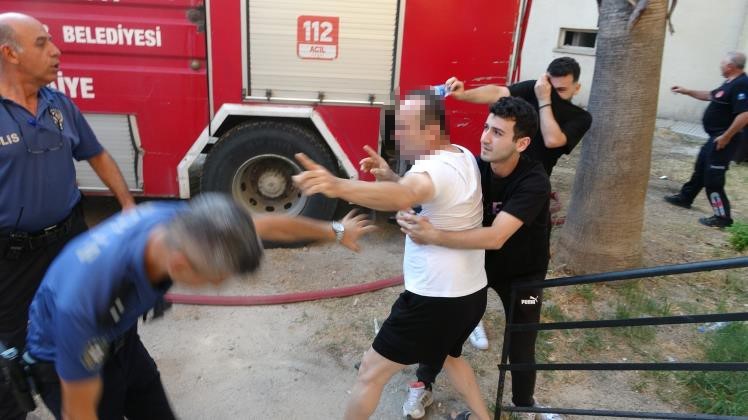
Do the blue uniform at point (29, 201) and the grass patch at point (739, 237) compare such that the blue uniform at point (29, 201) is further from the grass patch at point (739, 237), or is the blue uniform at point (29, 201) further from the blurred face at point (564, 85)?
the grass patch at point (739, 237)

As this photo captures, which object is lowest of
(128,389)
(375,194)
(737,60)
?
(128,389)

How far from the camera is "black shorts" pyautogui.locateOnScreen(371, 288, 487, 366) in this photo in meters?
2.23

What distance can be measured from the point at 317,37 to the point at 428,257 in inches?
106

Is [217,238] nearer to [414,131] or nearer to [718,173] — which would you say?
[414,131]

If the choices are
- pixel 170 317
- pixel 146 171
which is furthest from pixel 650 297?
pixel 146 171

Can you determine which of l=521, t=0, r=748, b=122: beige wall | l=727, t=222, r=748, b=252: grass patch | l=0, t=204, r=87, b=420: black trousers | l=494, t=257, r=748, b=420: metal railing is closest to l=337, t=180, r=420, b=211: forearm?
l=494, t=257, r=748, b=420: metal railing

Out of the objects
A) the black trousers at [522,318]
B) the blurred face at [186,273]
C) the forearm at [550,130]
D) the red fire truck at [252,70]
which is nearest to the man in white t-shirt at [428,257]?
the black trousers at [522,318]

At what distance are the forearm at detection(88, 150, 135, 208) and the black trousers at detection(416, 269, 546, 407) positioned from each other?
1794 mm

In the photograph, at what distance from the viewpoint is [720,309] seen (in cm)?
405

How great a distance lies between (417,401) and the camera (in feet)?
9.42

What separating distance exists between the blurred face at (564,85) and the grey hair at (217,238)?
231 centimetres

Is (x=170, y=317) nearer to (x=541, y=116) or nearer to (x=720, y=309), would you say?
(x=541, y=116)

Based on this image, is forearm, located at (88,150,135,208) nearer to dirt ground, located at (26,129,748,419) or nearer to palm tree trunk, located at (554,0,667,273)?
dirt ground, located at (26,129,748,419)

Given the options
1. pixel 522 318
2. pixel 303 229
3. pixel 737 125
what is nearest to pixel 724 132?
pixel 737 125
